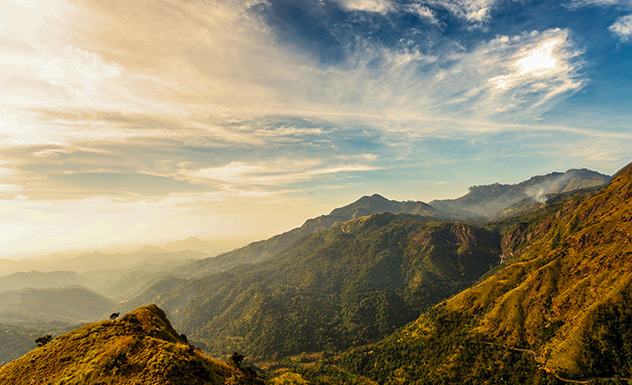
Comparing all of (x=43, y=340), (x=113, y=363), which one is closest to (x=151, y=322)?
(x=113, y=363)

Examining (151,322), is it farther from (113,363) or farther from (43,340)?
(43,340)

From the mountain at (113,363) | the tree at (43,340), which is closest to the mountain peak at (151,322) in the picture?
the mountain at (113,363)

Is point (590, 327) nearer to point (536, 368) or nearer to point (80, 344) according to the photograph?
point (536, 368)

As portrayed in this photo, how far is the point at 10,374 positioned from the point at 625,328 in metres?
306

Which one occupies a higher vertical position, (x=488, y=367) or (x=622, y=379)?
(x=622, y=379)

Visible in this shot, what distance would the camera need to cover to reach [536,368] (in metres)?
179

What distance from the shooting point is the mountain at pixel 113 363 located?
54938 millimetres

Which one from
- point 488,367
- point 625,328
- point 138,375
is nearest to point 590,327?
point 625,328

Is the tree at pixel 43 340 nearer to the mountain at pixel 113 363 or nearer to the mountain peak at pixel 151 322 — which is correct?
the mountain at pixel 113 363

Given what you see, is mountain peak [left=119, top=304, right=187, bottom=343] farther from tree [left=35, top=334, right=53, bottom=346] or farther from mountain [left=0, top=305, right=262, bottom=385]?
tree [left=35, top=334, right=53, bottom=346]

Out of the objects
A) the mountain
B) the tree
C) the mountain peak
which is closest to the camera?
the mountain

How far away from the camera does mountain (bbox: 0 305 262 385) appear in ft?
180

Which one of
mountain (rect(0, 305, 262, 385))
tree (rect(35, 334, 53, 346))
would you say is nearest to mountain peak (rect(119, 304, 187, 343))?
mountain (rect(0, 305, 262, 385))

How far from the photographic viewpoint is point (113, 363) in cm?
5694
